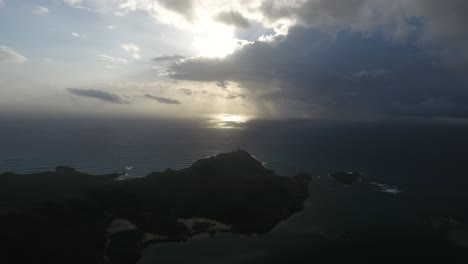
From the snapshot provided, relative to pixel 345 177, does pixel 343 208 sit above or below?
below

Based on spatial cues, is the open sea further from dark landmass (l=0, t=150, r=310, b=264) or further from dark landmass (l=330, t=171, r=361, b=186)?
dark landmass (l=0, t=150, r=310, b=264)

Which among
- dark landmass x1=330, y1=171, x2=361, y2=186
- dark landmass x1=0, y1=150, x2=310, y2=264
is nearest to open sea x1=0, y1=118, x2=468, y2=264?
dark landmass x1=330, y1=171, x2=361, y2=186

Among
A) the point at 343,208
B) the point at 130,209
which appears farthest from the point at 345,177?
the point at 130,209

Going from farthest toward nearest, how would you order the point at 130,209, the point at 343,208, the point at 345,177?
the point at 345,177 < the point at 343,208 < the point at 130,209

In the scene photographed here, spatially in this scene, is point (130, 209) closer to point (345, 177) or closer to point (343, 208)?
point (343, 208)

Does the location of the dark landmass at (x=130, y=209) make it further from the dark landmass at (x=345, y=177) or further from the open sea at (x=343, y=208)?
the dark landmass at (x=345, y=177)

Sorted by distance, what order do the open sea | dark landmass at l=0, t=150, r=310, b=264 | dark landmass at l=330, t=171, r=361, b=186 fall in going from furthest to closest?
1. dark landmass at l=330, t=171, r=361, b=186
2. the open sea
3. dark landmass at l=0, t=150, r=310, b=264

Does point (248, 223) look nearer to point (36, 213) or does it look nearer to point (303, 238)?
point (303, 238)

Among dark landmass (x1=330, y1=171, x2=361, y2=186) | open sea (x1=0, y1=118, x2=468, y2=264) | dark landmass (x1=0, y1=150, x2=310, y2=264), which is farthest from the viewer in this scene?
dark landmass (x1=330, y1=171, x2=361, y2=186)
